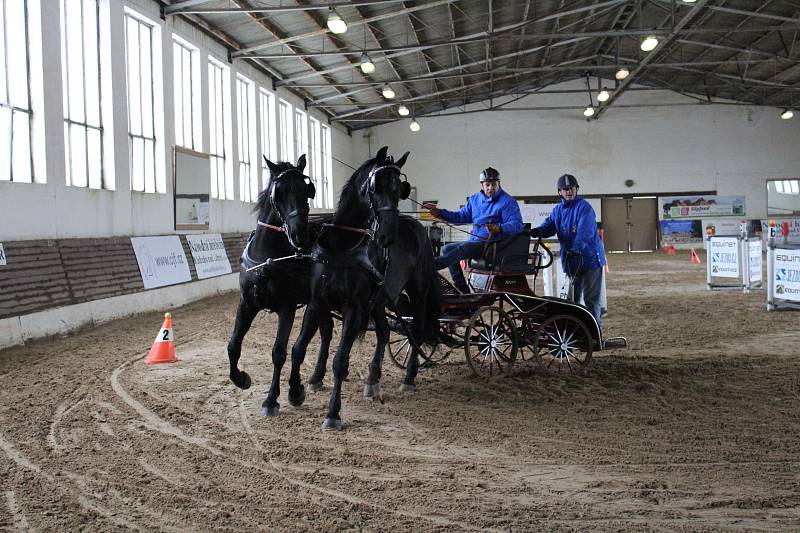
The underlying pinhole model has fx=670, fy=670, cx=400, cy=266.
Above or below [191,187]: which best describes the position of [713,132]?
above

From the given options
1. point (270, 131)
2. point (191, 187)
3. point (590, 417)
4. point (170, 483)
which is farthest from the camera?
point (270, 131)

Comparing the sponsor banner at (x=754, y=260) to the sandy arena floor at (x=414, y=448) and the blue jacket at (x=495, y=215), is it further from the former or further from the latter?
the blue jacket at (x=495, y=215)

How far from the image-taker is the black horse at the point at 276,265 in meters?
5.06

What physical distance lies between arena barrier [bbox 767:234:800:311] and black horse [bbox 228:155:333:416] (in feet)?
29.3

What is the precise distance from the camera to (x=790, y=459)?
4.17 m

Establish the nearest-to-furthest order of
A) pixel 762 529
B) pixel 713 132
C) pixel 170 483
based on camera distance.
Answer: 1. pixel 762 529
2. pixel 170 483
3. pixel 713 132

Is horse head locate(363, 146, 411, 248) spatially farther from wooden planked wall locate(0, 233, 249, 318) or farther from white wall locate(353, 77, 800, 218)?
white wall locate(353, 77, 800, 218)

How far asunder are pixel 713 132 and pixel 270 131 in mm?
20386

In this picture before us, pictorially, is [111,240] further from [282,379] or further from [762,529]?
[762,529]

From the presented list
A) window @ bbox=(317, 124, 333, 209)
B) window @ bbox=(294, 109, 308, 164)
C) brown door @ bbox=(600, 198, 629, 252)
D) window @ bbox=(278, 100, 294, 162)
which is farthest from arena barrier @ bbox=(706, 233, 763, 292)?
brown door @ bbox=(600, 198, 629, 252)

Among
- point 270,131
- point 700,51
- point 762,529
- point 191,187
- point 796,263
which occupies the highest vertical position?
point 700,51

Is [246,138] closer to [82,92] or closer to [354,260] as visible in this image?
[82,92]

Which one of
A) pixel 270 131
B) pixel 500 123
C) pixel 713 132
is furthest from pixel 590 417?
pixel 713 132

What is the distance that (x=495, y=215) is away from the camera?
703cm
